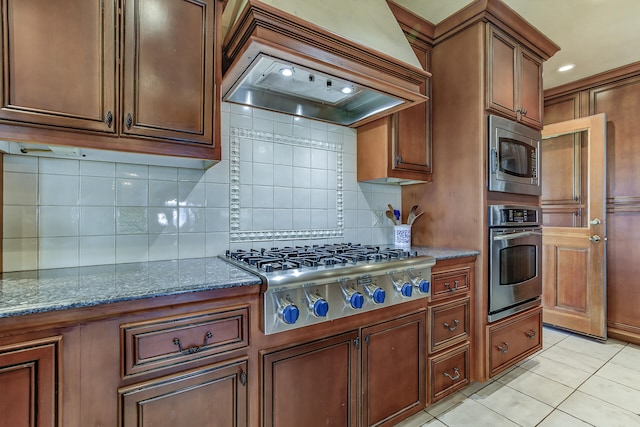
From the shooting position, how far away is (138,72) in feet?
4.02

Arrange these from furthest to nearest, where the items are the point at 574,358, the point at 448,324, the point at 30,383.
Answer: the point at 574,358
the point at 448,324
the point at 30,383

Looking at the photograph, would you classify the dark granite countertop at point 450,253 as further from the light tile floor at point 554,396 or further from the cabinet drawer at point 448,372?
the light tile floor at point 554,396

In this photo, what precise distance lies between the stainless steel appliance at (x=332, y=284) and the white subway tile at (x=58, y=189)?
2.47 ft

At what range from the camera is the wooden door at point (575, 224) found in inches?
108

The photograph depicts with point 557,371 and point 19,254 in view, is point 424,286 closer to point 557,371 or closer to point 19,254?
point 557,371

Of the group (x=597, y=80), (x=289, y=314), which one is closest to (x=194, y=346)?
(x=289, y=314)

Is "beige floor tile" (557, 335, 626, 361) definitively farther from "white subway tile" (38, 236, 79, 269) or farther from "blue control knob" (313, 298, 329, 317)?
"white subway tile" (38, 236, 79, 269)

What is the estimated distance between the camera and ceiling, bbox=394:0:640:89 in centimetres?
196

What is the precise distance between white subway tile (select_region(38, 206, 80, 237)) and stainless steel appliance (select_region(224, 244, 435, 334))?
27.7 inches

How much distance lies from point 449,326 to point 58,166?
2191mm

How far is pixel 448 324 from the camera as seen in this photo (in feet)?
5.96

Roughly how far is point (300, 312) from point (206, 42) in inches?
49.2

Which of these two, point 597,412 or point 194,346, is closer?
point 194,346

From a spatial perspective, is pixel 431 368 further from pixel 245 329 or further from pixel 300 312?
pixel 245 329
